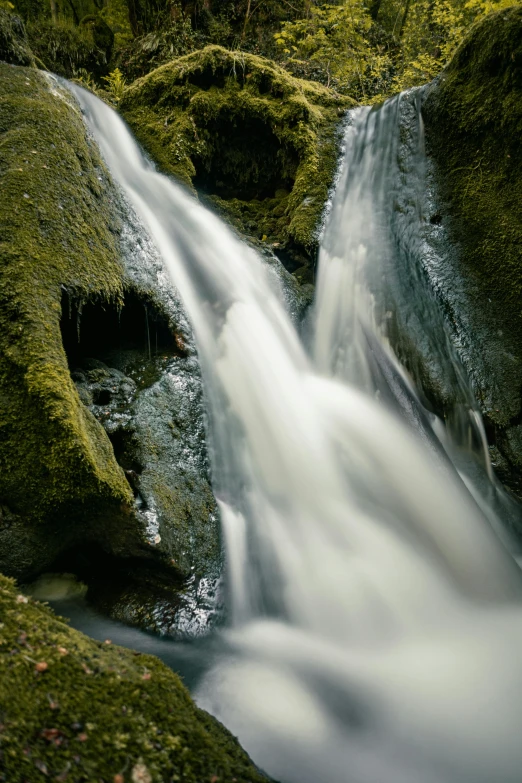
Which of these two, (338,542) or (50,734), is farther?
(338,542)

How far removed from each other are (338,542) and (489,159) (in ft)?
14.8

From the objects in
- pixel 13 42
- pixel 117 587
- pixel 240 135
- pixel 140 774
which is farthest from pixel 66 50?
pixel 140 774

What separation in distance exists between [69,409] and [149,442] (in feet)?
2.72

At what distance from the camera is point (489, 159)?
496 cm

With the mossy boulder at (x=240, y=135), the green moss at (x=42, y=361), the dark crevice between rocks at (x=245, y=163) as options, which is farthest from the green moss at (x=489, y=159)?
the green moss at (x=42, y=361)

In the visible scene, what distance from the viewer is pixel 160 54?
927 cm

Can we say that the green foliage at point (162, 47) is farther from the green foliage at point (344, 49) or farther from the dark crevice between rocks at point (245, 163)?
the dark crevice between rocks at point (245, 163)

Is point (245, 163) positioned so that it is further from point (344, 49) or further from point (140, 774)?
point (140, 774)

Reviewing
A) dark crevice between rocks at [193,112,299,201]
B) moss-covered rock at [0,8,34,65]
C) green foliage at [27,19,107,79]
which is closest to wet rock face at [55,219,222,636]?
moss-covered rock at [0,8,34,65]

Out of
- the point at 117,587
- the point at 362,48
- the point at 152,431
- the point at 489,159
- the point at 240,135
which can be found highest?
the point at 362,48

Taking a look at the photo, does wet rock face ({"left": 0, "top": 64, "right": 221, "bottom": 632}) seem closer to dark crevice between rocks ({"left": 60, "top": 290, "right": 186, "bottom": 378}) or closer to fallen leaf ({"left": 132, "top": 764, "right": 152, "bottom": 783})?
dark crevice between rocks ({"left": 60, "top": 290, "right": 186, "bottom": 378})

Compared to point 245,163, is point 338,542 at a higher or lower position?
lower

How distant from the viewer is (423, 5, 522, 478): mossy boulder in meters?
4.35

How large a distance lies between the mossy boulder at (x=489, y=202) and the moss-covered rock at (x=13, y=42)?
192 inches
